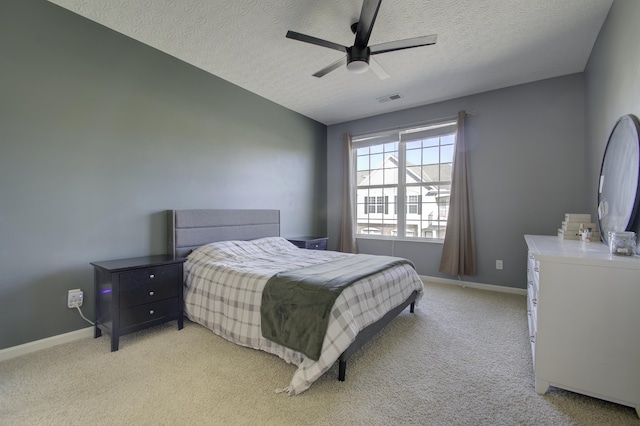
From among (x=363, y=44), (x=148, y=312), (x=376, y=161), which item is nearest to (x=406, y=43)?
(x=363, y=44)

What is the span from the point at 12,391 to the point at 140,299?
818 millimetres

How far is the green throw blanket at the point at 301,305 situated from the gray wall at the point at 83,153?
1.66 meters

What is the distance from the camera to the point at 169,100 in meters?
3.04

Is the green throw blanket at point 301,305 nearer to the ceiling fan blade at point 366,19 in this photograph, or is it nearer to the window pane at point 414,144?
the ceiling fan blade at point 366,19

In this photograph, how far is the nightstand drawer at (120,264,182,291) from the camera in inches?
87.8

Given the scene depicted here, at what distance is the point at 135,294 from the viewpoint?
2.29 meters

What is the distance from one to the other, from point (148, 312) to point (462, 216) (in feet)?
13.0

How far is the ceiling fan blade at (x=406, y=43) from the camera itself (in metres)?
2.15

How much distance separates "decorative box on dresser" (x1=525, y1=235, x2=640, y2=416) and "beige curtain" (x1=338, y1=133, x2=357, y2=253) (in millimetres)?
3447

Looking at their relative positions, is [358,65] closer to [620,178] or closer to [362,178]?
[620,178]

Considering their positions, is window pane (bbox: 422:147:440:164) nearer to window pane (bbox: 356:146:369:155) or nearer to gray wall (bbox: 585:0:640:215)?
window pane (bbox: 356:146:369:155)

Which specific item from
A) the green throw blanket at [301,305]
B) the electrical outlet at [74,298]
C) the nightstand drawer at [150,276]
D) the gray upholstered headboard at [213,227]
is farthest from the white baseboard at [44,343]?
the green throw blanket at [301,305]

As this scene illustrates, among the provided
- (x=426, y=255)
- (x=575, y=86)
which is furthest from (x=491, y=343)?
(x=575, y=86)

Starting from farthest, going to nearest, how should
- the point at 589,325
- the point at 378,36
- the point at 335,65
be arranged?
the point at 378,36 < the point at 335,65 < the point at 589,325
